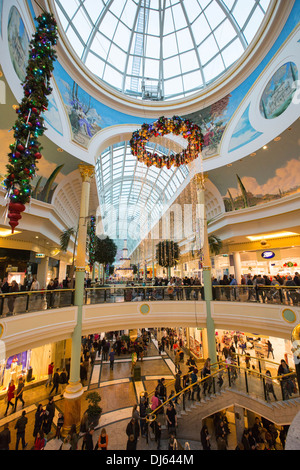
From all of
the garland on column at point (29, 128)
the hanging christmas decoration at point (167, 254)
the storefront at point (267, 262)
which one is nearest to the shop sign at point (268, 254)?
the storefront at point (267, 262)

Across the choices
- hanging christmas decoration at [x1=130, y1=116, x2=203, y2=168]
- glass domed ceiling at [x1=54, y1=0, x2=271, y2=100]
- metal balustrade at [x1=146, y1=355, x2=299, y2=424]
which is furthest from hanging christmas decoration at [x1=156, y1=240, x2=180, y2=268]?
glass domed ceiling at [x1=54, y1=0, x2=271, y2=100]

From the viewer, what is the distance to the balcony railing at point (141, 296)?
7367 millimetres

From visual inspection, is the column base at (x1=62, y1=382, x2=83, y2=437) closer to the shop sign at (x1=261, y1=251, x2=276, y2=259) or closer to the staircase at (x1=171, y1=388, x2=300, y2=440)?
the staircase at (x1=171, y1=388, x2=300, y2=440)

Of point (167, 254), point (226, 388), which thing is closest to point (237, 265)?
point (167, 254)

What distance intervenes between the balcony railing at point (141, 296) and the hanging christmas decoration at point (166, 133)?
6.62 metres

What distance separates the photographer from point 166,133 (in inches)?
340

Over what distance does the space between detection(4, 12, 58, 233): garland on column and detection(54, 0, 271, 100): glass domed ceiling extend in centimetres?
725

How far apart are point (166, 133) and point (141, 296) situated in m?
8.09

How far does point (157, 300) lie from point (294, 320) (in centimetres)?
618

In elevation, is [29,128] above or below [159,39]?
below

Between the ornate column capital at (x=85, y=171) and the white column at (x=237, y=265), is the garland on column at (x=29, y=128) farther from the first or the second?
the white column at (x=237, y=265)

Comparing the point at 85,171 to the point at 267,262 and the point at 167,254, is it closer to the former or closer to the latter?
the point at 167,254

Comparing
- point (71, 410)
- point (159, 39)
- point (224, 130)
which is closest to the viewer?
point (71, 410)

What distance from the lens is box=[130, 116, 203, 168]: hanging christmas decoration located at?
8.52 m
